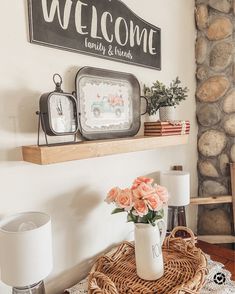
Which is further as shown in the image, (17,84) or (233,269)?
(233,269)

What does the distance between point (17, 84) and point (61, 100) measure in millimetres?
154

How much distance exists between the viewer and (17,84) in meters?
0.84

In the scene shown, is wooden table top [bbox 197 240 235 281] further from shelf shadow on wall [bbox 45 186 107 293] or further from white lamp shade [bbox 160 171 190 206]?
shelf shadow on wall [bbox 45 186 107 293]

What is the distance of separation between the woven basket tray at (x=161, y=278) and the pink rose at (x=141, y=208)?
10.1 inches

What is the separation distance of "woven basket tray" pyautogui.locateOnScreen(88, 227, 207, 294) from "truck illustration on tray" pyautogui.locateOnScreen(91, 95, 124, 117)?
61 centimetres

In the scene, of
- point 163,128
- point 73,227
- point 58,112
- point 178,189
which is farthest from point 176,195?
point 58,112

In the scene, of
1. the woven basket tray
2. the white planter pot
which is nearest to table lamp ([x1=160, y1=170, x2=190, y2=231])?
the woven basket tray

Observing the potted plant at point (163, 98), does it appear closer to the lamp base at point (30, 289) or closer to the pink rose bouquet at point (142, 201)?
the pink rose bouquet at point (142, 201)

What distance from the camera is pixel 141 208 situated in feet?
2.95

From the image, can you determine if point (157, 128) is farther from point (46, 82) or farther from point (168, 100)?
point (46, 82)

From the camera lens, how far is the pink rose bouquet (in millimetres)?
904

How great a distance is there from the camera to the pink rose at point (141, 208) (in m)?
0.90

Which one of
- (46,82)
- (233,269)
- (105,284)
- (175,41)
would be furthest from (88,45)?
(233,269)

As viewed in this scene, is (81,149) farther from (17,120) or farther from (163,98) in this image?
(163,98)
